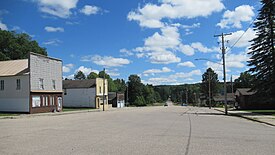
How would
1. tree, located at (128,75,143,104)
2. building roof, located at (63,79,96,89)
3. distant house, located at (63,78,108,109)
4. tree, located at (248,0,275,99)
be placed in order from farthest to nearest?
tree, located at (128,75,143,104) < building roof, located at (63,79,96,89) < distant house, located at (63,78,108,109) < tree, located at (248,0,275,99)

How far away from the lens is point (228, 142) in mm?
12117

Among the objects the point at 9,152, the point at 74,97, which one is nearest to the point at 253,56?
the point at 9,152

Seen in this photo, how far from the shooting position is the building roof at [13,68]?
4455 centimetres

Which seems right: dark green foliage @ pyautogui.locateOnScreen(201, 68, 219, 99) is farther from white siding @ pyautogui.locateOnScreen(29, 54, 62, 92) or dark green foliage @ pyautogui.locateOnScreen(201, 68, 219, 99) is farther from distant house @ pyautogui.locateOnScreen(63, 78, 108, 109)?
white siding @ pyautogui.locateOnScreen(29, 54, 62, 92)

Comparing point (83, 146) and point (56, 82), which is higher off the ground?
point (56, 82)

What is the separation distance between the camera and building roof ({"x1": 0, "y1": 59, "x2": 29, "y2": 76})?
146ft

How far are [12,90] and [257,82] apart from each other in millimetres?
33797

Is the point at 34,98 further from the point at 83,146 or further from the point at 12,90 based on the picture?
the point at 83,146

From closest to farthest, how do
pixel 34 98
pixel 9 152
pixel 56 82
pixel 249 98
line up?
1. pixel 9 152
2. pixel 34 98
3. pixel 56 82
4. pixel 249 98

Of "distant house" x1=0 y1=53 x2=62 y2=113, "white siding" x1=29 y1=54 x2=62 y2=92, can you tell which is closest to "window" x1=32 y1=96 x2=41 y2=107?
"distant house" x1=0 y1=53 x2=62 y2=113

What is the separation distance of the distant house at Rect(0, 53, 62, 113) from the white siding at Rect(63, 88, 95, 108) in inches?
895

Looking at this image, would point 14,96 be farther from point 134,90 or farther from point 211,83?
point 134,90

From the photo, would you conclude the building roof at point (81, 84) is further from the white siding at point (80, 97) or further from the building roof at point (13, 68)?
the building roof at point (13, 68)

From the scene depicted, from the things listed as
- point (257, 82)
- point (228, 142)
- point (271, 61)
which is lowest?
point (228, 142)
